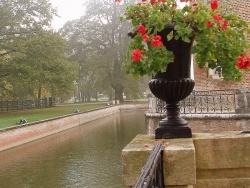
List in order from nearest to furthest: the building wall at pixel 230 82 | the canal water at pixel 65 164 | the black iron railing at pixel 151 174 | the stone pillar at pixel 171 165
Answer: the black iron railing at pixel 151 174 → the stone pillar at pixel 171 165 → the canal water at pixel 65 164 → the building wall at pixel 230 82

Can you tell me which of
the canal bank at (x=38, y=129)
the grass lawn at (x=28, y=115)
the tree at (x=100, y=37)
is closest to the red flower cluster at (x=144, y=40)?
the canal bank at (x=38, y=129)

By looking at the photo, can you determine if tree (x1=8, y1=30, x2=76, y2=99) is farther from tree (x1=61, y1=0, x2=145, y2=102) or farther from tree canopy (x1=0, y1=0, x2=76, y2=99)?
tree (x1=61, y1=0, x2=145, y2=102)

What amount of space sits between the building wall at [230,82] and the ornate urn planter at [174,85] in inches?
374

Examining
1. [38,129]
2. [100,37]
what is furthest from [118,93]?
[38,129]

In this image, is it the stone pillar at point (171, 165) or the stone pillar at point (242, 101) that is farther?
the stone pillar at point (242, 101)

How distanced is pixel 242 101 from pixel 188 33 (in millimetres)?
7281

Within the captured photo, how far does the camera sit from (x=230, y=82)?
42.6 feet

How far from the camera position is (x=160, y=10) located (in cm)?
309

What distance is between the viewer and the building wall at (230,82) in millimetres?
12602

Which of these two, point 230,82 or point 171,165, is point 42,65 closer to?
point 230,82

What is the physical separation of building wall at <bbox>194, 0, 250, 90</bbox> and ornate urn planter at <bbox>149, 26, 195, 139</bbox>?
9.50 m

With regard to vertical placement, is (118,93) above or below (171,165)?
above

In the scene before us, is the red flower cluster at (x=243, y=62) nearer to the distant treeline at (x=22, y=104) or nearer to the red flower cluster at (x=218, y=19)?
the red flower cluster at (x=218, y=19)

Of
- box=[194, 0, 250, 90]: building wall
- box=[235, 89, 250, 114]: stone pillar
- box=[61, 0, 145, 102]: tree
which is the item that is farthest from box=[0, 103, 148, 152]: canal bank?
box=[61, 0, 145, 102]: tree
